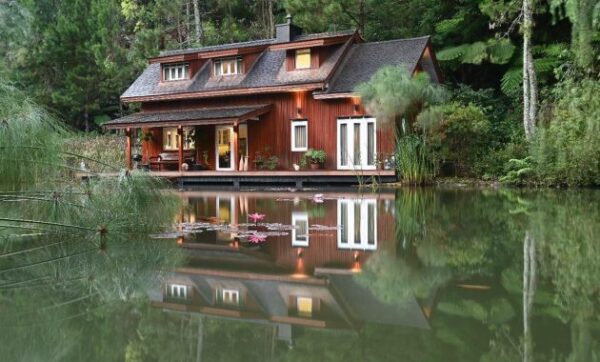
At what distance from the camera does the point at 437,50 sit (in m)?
26.4

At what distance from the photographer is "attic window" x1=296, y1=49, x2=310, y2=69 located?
2156cm

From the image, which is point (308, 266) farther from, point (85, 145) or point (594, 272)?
point (85, 145)

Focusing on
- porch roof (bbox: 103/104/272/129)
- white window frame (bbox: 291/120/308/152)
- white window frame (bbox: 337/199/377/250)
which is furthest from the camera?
white window frame (bbox: 291/120/308/152)

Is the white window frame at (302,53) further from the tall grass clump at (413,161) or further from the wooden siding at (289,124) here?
the tall grass clump at (413,161)

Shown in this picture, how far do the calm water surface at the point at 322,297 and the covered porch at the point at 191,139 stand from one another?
13.8 metres

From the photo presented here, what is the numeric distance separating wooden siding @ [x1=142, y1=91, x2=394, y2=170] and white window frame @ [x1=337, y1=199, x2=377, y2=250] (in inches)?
284

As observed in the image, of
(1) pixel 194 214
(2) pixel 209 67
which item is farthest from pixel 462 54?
(1) pixel 194 214

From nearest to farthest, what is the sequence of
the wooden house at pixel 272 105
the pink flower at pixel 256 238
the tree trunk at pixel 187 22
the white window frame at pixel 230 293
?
1. the white window frame at pixel 230 293
2. the pink flower at pixel 256 238
3. the wooden house at pixel 272 105
4. the tree trunk at pixel 187 22

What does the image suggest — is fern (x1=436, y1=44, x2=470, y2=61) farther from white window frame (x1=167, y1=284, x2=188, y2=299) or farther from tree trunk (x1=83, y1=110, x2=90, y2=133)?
white window frame (x1=167, y1=284, x2=188, y2=299)

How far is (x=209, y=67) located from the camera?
80.3 feet

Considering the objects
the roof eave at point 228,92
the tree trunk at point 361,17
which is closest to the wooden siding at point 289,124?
the roof eave at point 228,92

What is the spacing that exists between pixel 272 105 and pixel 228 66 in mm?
2761

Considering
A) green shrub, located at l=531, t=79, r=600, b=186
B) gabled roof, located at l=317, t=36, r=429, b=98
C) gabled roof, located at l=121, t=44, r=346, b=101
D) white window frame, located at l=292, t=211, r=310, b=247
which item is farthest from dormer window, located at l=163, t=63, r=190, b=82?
white window frame, located at l=292, t=211, r=310, b=247

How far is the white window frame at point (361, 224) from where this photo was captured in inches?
268
